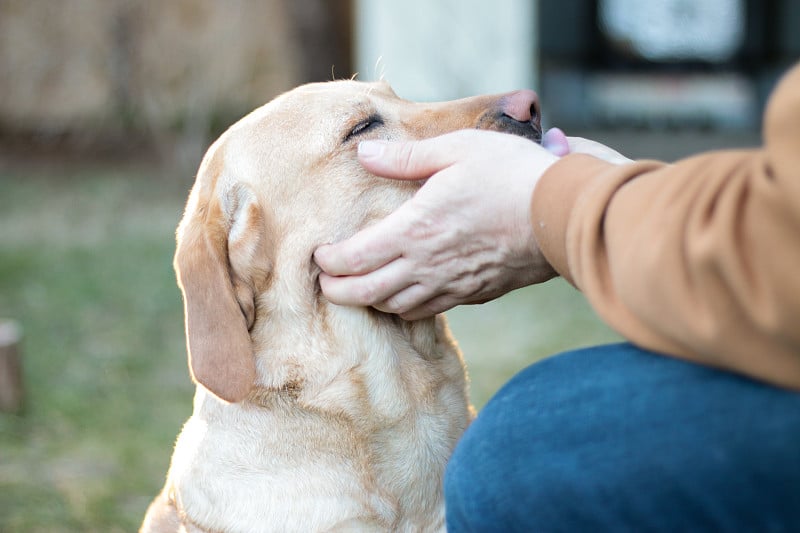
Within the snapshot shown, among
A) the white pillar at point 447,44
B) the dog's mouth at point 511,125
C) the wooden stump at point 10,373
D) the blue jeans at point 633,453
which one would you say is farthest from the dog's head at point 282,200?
the white pillar at point 447,44

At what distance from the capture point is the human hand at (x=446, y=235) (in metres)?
1.77

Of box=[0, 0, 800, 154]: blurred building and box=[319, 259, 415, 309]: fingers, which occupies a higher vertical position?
box=[319, 259, 415, 309]: fingers

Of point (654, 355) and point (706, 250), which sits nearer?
point (706, 250)

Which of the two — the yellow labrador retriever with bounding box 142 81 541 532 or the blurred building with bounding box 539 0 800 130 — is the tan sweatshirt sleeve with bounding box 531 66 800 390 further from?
the blurred building with bounding box 539 0 800 130

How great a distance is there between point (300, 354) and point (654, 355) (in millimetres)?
911

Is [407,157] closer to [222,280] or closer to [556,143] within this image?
[556,143]

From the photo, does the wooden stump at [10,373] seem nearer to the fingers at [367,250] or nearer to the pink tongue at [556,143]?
the fingers at [367,250]

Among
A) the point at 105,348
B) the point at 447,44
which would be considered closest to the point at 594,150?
the point at 105,348

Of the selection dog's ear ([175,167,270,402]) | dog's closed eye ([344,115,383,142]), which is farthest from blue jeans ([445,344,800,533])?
dog's closed eye ([344,115,383,142])

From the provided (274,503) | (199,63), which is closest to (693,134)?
(199,63)

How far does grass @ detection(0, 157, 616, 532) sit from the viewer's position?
3.54m

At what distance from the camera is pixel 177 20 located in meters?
10.8

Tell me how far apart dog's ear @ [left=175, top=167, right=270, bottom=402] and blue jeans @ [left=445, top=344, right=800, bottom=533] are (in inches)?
24.1

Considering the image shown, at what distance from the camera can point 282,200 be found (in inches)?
84.4
